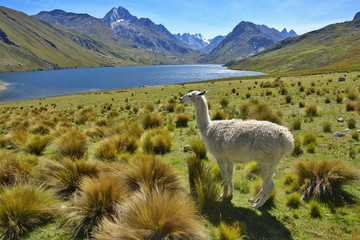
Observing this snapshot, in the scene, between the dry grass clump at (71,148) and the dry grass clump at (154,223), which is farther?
the dry grass clump at (71,148)

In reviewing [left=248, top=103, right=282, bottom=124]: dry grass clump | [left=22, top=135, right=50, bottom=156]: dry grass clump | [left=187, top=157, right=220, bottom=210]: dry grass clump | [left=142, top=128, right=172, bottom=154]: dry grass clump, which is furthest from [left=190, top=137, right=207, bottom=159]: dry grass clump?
[left=22, top=135, right=50, bottom=156]: dry grass clump

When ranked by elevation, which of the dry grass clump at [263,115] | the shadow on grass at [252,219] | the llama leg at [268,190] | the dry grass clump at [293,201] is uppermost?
the dry grass clump at [263,115]

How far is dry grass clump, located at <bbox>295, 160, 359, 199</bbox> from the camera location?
13.2 ft

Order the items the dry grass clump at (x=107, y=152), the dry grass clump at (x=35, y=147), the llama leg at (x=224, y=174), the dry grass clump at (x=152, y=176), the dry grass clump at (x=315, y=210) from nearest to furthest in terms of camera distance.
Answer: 1. the dry grass clump at (x=315, y=210)
2. the dry grass clump at (x=152, y=176)
3. the llama leg at (x=224, y=174)
4. the dry grass clump at (x=107, y=152)
5. the dry grass clump at (x=35, y=147)

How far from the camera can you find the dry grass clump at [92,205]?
3.38 meters

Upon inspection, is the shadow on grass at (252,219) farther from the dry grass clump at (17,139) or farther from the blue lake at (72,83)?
the blue lake at (72,83)

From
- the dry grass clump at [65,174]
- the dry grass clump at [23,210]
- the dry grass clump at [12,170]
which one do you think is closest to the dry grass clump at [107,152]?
the dry grass clump at [65,174]

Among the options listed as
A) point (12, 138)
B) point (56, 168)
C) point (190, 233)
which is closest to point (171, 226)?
point (190, 233)

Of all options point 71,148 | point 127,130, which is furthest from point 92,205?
point 127,130

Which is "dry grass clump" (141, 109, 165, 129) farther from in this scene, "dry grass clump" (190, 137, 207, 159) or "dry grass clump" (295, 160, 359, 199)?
"dry grass clump" (295, 160, 359, 199)

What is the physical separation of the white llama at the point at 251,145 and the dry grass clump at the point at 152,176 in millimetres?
1141

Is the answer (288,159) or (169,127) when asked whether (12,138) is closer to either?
(169,127)

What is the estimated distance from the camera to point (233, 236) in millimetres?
3025

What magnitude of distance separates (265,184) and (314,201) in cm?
108
